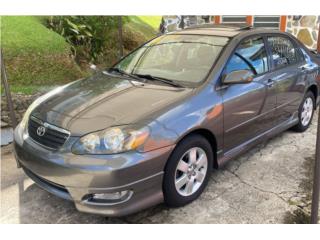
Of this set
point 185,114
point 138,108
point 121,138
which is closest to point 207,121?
point 185,114

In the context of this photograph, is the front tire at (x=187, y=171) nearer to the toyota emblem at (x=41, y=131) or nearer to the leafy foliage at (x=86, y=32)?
the toyota emblem at (x=41, y=131)

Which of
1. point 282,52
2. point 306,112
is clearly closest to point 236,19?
point 306,112

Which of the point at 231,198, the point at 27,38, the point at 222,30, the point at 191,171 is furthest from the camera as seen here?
the point at 27,38

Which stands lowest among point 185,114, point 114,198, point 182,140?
point 114,198

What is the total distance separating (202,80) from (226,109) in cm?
36

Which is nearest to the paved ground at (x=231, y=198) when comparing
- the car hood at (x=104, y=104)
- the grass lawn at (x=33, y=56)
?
the car hood at (x=104, y=104)

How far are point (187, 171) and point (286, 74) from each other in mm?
2015

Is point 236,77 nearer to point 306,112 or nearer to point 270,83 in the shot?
point 270,83

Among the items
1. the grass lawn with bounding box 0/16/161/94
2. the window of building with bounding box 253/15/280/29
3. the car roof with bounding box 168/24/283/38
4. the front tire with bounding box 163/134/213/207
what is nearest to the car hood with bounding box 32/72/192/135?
the front tire with bounding box 163/134/213/207

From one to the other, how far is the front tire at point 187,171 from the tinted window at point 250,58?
86 cm

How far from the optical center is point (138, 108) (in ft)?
10.1

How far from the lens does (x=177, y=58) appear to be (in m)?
3.87
